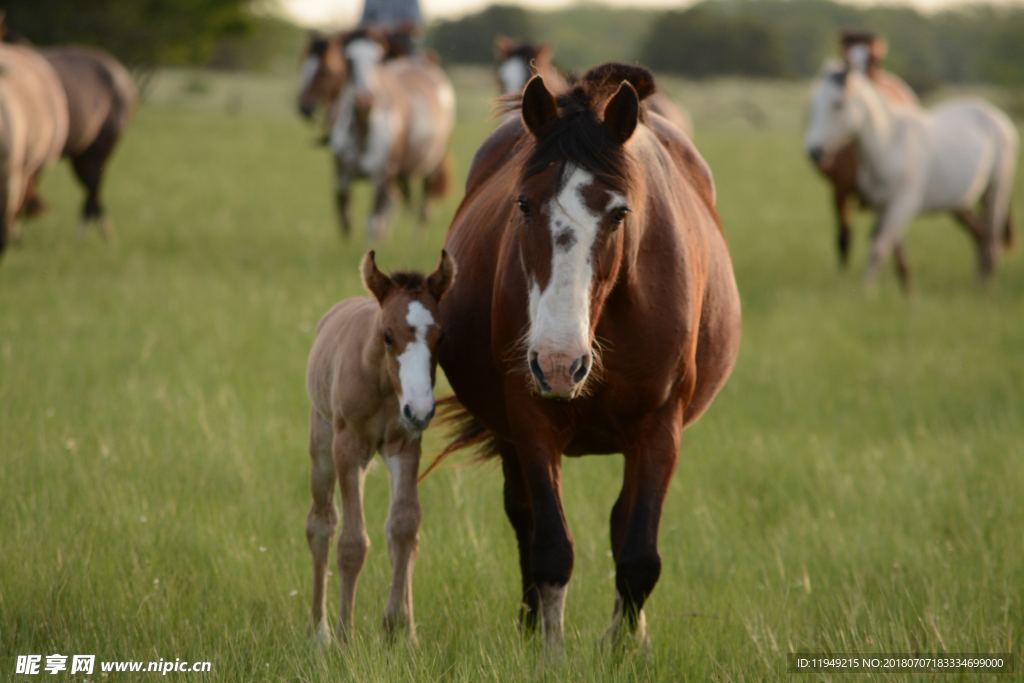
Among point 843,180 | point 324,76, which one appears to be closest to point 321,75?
point 324,76

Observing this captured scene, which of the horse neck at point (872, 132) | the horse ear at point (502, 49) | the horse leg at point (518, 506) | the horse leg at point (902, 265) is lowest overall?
the horse leg at point (902, 265)

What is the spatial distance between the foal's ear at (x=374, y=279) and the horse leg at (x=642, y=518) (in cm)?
86

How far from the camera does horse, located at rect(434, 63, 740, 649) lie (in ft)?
11.1

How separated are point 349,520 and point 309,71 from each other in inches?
432

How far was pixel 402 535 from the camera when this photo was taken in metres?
4.08

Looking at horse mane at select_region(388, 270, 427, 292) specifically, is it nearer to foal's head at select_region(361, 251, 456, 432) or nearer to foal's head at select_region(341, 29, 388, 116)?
foal's head at select_region(361, 251, 456, 432)

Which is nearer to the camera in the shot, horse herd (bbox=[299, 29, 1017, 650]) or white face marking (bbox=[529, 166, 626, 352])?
white face marking (bbox=[529, 166, 626, 352])

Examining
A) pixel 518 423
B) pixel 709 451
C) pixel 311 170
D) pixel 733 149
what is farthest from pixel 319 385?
pixel 733 149

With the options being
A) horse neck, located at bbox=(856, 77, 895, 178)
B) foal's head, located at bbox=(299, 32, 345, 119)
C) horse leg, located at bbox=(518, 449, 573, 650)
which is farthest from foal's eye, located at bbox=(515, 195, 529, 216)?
foal's head, located at bbox=(299, 32, 345, 119)

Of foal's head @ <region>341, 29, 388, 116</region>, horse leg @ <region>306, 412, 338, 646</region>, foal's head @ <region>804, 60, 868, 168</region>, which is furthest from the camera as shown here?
foal's head @ <region>341, 29, 388, 116</region>

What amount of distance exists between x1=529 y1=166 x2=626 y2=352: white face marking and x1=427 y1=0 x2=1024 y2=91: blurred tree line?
3522 centimetres

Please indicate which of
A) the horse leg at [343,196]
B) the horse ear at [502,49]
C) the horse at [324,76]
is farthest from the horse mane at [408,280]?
the horse at [324,76]

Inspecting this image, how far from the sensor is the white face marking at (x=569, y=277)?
324 centimetres

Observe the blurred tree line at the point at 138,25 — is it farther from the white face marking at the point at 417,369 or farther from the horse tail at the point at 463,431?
the white face marking at the point at 417,369
